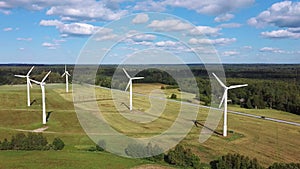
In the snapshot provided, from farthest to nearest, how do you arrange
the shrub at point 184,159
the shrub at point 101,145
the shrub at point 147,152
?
the shrub at point 101,145, the shrub at point 147,152, the shrub at point 184,159

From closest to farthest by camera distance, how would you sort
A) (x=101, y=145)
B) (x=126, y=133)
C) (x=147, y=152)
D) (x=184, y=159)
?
(x=184, y=159), (x=147, y=152), (x=101, y=145), (x=126, y=133)

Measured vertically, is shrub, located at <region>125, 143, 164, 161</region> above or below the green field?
above

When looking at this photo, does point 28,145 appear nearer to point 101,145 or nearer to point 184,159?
point 101,145

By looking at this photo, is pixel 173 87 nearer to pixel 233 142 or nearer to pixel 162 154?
pixel 233 142

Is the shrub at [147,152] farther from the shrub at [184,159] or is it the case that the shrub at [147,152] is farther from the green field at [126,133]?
the shrub at [184,159]

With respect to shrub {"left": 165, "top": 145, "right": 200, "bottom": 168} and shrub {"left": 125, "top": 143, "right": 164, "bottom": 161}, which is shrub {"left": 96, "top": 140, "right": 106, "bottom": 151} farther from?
shrub {"left": 165, "top": 145, "right": 200, "bottom": 168}

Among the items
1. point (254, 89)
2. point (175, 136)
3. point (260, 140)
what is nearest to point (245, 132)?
point (260, 140)

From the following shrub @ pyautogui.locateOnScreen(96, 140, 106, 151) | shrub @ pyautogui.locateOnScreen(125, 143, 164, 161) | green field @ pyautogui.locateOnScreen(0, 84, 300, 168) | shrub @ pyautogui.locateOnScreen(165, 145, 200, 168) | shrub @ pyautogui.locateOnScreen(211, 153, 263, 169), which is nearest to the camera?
shrub @ pyautogui.locateOnScreen(211, 153, 263, 169)

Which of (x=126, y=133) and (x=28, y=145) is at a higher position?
(x=28, y=145)

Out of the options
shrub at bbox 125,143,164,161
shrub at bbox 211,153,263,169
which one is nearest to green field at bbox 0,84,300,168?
shrub at bbox 125,143,164,161

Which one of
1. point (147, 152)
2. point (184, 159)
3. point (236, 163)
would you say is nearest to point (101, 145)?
point (147, 152)

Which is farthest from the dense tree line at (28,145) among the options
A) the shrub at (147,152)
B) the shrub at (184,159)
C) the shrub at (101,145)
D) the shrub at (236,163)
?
the shrub at (236,163)
